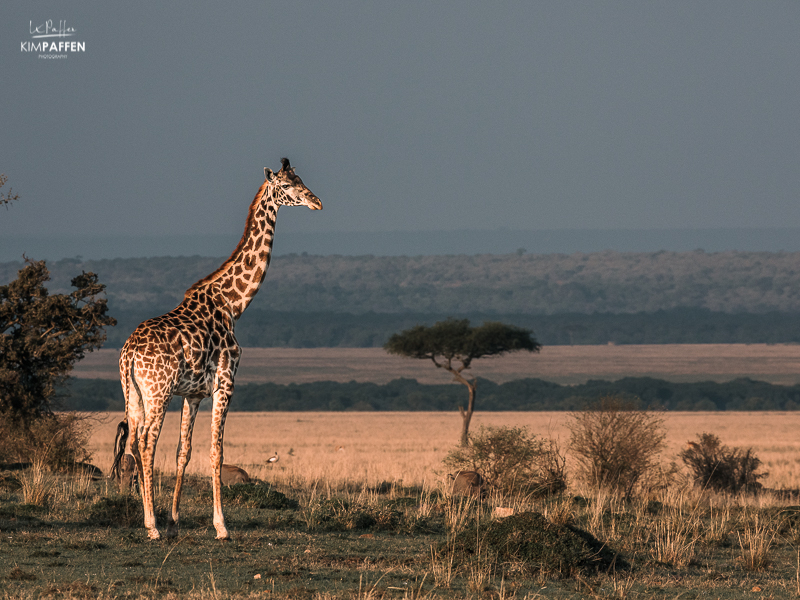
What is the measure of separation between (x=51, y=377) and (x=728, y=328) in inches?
6332

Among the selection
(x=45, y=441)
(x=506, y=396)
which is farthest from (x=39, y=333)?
(x=506, y=396)

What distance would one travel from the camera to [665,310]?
623 feet

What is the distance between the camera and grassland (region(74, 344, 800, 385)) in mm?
119375

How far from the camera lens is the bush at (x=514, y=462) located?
20781mm

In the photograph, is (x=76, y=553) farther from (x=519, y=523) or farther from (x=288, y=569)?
(x=519, y=523)

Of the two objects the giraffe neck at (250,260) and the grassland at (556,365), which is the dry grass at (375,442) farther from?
the grassland at (556,365)

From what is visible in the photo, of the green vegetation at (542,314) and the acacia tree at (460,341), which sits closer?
the acacia tree at (460,341)

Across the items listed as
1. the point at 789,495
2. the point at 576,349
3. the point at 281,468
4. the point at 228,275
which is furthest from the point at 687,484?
the point at 576,349

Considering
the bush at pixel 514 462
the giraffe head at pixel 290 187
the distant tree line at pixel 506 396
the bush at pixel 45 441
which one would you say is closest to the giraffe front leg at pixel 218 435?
the giraffe head at pixel 290 187

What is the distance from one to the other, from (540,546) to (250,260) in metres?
4.79

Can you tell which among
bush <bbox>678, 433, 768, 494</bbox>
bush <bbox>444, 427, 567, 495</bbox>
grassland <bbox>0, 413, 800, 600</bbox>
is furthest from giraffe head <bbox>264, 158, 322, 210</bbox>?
bush <bbox>678, 433, 768, 494</bbox>

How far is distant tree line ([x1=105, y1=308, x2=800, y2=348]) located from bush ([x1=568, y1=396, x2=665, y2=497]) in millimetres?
137012

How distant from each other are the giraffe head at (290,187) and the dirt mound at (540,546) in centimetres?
427

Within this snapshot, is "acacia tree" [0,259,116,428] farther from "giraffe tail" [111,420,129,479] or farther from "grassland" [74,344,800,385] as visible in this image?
"grassland" [74,344,800,385]
